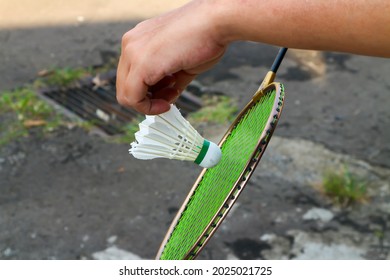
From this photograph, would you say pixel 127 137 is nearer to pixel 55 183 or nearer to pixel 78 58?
pixel 55 183

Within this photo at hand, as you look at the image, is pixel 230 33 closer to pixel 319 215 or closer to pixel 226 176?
pixel 226 176

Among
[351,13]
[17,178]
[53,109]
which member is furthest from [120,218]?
[351,13]

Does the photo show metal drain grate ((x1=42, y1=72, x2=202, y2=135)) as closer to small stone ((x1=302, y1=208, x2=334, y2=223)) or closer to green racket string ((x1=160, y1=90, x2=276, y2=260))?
small stone ((x1=302, y1=208, x2=334, y2=223))

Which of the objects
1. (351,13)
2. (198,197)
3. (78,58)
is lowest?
(78,58)

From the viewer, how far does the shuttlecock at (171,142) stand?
1.87 metres

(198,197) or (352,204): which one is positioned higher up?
(198,197)

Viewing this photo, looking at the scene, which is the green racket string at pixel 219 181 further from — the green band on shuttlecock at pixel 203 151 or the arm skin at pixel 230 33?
the arm skin at pixel 230 33

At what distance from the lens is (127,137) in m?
4.40

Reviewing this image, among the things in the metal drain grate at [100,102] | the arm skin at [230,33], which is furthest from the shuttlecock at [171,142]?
the metal drain grate at [100,102]

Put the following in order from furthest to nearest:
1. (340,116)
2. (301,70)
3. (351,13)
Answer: (301,70), (340,116), (351,13)

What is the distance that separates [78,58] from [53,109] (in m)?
0.74

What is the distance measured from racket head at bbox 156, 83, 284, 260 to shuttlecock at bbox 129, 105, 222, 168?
79 mm

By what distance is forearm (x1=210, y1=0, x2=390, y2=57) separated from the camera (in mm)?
1361

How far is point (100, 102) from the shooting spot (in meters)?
4.81
